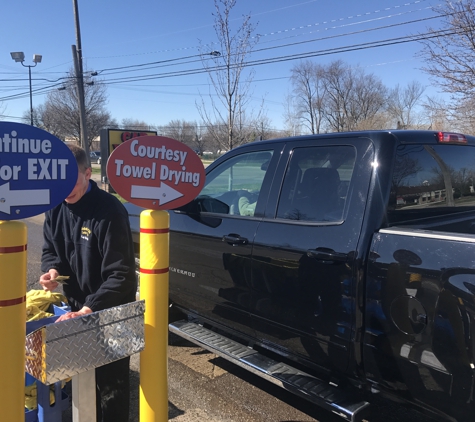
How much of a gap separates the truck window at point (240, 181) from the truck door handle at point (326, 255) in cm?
79

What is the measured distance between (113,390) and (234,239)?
132 centimetres

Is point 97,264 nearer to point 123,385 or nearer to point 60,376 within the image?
point 123,385

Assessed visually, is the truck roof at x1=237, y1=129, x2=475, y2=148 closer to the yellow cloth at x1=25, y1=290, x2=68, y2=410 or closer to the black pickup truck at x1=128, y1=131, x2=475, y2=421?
the black pickup truck at x1=128, y1=131, x2=475, y2=421

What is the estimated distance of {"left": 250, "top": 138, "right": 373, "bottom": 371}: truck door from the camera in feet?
8.48

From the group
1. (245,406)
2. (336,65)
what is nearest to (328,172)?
(245,406)

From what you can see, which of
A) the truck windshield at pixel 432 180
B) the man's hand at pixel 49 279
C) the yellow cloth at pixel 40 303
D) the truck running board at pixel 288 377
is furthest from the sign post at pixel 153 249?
the truck windshield at pixel 432 180

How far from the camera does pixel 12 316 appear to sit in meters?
1.55

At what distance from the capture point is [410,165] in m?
2.78

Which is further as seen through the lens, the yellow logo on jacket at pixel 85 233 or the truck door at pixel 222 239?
the truck door at pixel 222 239

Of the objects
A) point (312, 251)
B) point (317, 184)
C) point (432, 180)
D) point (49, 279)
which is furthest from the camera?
point (317, 184)

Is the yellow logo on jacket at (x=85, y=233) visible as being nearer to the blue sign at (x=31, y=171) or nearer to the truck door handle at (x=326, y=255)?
the blue sign at (x=31, y=171)

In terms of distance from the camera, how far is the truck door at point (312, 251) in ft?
A: 8.48

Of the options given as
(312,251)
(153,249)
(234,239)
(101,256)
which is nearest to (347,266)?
(312,251)

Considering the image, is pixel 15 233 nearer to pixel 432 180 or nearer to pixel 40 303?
pixel 40 303
